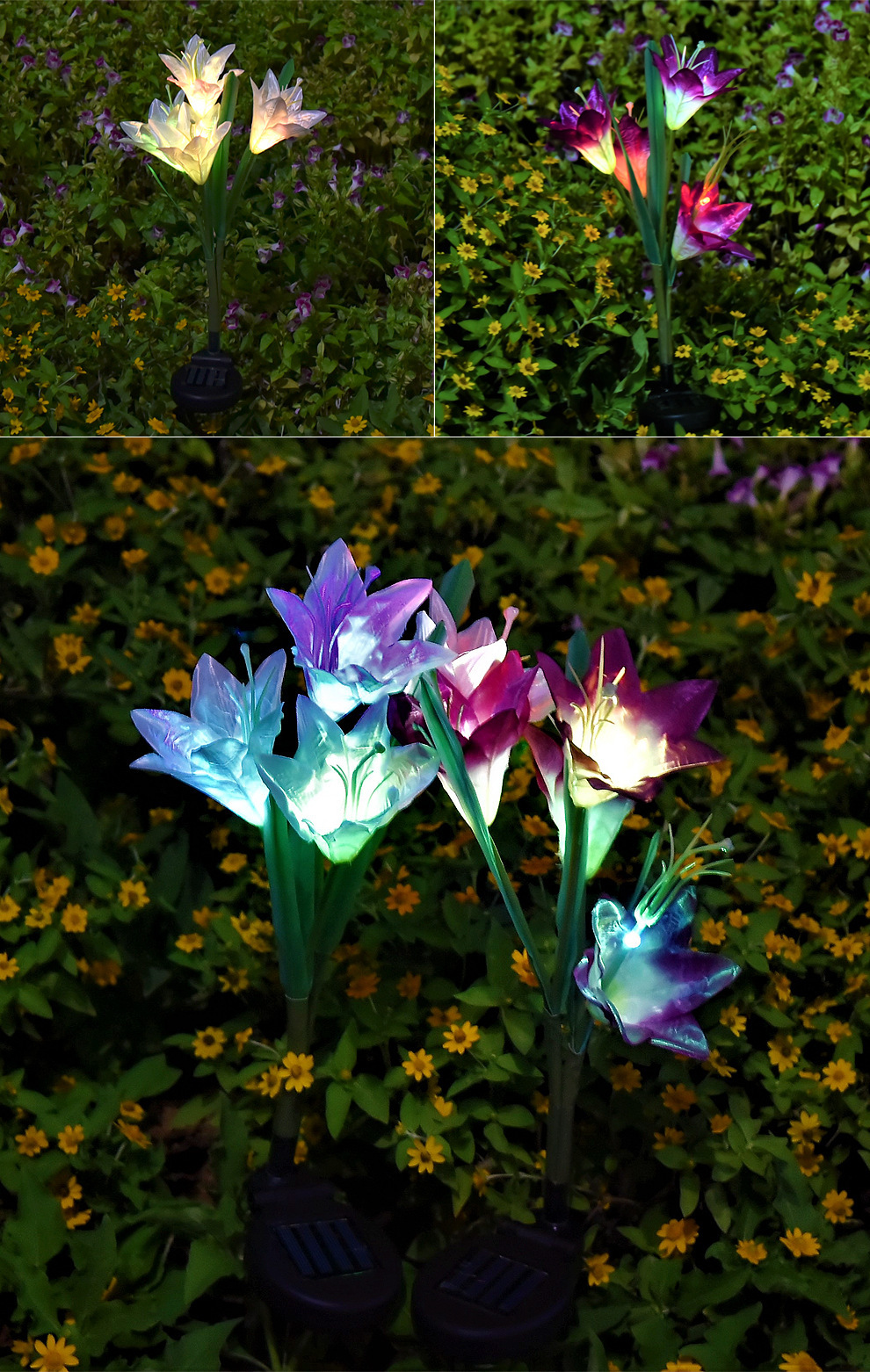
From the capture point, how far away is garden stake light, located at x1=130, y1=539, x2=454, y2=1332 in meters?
0.77

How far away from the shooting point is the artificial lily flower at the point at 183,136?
4.59 ft

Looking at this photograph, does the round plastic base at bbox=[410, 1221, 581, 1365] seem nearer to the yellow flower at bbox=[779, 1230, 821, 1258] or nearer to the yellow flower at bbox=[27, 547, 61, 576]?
the yellow flower at bbox=[779, 1230, 821, 1258]

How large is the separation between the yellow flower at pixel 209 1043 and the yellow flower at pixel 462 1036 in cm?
21

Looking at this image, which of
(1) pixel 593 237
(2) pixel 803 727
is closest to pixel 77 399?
(1) pixel 593 237

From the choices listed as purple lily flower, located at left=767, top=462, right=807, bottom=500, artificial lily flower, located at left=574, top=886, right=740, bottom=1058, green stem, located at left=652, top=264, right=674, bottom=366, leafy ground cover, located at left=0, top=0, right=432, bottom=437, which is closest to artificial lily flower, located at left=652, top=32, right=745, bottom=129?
green stem, located at left=652, top=264, right=674, bottom=366

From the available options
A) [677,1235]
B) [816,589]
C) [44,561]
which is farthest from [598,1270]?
[44,561]

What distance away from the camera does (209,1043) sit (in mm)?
1109

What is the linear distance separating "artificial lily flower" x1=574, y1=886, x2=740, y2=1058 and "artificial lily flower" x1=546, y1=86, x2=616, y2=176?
102 cm

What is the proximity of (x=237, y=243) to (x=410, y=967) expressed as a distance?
40.6 inches

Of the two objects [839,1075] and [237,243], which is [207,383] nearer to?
[237,243]

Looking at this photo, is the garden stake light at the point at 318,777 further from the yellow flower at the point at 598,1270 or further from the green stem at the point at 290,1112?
the yellow flower at the point at 598,1270

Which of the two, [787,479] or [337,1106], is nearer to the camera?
[337,1106]

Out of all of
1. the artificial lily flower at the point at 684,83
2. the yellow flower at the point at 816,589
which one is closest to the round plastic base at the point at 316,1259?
the yellow flower at the point at 816,589

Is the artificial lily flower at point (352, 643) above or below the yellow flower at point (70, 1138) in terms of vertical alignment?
above
